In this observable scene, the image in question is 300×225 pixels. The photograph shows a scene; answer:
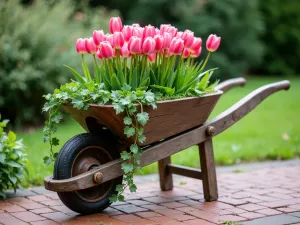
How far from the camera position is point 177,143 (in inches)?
147

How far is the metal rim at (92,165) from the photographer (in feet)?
11.4

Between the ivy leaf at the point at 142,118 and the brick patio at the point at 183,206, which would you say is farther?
the brick patio at the point at 183,206

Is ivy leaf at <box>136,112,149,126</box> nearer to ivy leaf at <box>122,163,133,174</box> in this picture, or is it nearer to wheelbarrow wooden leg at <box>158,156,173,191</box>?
ivy leaf at <box>122,163,133,174</box>

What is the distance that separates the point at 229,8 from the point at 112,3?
3.33 m

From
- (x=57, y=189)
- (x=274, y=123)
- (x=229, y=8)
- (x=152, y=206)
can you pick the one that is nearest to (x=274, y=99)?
(x=274, y=123)

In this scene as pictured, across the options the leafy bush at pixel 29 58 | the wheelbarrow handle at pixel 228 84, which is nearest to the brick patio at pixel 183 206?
the wheelbarrow handle at pixel 228 84

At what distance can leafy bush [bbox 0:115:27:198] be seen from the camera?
3.97 meters

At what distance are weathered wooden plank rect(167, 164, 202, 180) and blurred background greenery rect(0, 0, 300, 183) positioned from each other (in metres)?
1.23

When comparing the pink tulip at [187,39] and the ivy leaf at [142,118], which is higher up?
the pink tulip at [187,39]

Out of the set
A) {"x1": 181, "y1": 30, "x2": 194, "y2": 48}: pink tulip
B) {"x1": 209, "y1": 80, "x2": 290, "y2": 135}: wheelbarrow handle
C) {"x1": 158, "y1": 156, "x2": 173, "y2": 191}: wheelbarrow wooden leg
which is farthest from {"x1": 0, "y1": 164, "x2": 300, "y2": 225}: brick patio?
{"x1": 181, "y1": 30, "x2": 194, "y2": 48}: pink tulip

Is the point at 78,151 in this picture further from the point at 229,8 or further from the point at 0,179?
the point at 229,8

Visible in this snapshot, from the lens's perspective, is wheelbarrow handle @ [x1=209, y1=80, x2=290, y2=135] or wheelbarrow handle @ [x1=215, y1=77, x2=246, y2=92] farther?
wheelbarrow handle @ [x1=215, y1=77, x2=246, y2=92]

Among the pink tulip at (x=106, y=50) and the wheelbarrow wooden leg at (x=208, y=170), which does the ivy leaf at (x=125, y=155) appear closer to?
the pink tulip at (x=106, y=50)

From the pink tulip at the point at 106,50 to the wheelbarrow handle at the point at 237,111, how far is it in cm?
94
